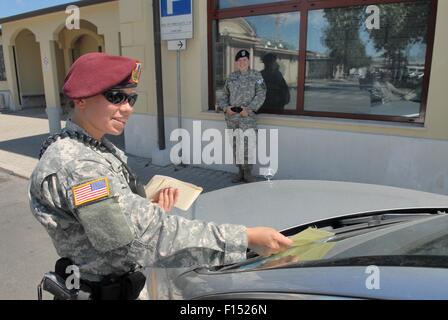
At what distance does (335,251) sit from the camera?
1403 millimetres

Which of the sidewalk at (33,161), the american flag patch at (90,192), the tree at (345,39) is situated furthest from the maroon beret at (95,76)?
the tree at (345,39)

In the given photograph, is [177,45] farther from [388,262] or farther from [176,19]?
[388,262]

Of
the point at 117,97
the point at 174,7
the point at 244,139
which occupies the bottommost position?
the point at 244,139

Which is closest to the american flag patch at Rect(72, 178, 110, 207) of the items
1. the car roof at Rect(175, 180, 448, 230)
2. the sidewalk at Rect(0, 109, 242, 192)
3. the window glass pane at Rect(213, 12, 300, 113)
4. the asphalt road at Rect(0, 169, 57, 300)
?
the car roof at Rect(175, 180, 448, 230)

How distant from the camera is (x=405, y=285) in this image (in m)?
1.05

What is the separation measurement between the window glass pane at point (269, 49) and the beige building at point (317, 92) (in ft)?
0.05

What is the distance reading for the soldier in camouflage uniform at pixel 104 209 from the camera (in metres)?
1.10

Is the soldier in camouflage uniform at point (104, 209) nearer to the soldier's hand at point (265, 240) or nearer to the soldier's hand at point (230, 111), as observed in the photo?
the soldier's hand at point (265, 240)

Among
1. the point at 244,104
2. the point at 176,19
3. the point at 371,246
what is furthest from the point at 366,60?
the point at 371,246

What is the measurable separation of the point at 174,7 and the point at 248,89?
76.8 inches

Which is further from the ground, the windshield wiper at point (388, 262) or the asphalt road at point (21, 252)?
the windshield wiper at point (388, 262)

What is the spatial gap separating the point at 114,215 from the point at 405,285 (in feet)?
2.75
